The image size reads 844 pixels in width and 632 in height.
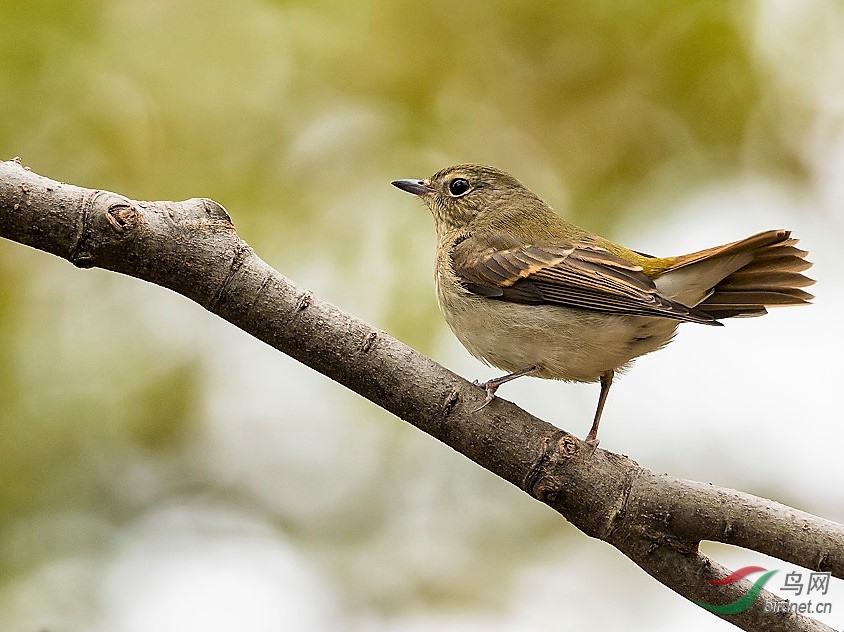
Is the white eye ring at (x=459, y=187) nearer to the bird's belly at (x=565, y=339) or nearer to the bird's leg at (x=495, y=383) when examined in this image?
the bird's belly at (x=565, y=339)

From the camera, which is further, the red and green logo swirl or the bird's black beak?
the bird's black beak

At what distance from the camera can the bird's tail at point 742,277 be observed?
3.99 m

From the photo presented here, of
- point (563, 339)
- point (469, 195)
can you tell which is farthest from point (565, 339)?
point (469, 195)

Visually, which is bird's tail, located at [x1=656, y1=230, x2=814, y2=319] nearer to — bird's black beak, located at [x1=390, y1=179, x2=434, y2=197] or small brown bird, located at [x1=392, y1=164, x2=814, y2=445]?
small brown bird, located at [x1=392, y1=164, x2=814, y2=445]

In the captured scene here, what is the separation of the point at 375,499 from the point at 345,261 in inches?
62.2

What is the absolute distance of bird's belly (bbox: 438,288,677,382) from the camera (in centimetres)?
395

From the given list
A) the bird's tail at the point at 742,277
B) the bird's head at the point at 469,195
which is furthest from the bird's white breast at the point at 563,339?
the bird's head at the point at 469,195

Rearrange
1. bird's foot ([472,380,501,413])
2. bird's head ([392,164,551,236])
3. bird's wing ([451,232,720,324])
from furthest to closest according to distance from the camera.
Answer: bird's head ([392,164,551,236]) → bird's wing ([451,232,720,324]) → bird's foot ([472,380,501,413])

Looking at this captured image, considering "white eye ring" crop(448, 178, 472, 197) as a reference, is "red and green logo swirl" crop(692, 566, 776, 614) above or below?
below

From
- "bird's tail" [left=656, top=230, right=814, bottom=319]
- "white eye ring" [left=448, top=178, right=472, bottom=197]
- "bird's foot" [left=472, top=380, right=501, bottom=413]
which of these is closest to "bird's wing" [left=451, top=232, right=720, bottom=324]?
"bird's tail" [left=656, top=230, right=814, bottom=319]

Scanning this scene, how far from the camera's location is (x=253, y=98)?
5344 millimetres

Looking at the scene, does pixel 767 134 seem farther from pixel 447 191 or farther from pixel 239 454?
pixel 239 454

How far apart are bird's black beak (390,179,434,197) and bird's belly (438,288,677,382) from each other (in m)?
1.54

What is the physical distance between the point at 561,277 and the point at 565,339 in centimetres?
42
